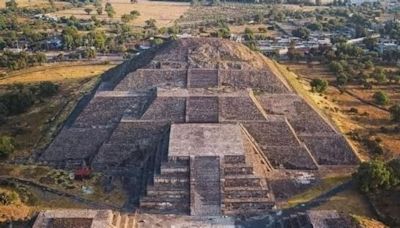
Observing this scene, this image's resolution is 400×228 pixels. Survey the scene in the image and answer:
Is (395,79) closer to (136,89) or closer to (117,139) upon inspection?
(136,89)

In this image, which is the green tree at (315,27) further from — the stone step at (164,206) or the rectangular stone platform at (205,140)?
the stone step at (164,206)

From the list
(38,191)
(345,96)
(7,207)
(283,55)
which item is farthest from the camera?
(283,55)

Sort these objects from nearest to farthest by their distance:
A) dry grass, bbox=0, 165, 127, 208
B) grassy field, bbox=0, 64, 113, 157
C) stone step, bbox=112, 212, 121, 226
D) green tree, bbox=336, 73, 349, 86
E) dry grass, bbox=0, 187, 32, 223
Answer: stone step, bbox=112, 212, 121, 226, dry grass, bbox=0, 187, 32, 223, dry grass, bbox=0, 165, 127, 208, grassy field, bbox=0, 64, 113, 157, green tree, bbox=336, 73, 349, 86

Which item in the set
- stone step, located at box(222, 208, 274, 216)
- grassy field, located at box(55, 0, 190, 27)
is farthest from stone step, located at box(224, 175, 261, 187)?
grassy field, located at box(55, 0, 190, 27)

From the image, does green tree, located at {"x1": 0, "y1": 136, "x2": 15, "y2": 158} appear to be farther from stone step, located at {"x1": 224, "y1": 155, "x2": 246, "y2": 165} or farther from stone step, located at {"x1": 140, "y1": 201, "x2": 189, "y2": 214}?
stone step, located at {"x1": 224, "y1": 155, "x2": 246, "y2": 165}

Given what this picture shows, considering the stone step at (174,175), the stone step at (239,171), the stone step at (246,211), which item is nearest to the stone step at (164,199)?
the stone step at (174,175)

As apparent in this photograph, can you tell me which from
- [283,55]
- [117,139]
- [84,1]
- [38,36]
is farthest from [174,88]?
[84,1]

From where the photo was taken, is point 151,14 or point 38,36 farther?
point 151,14
